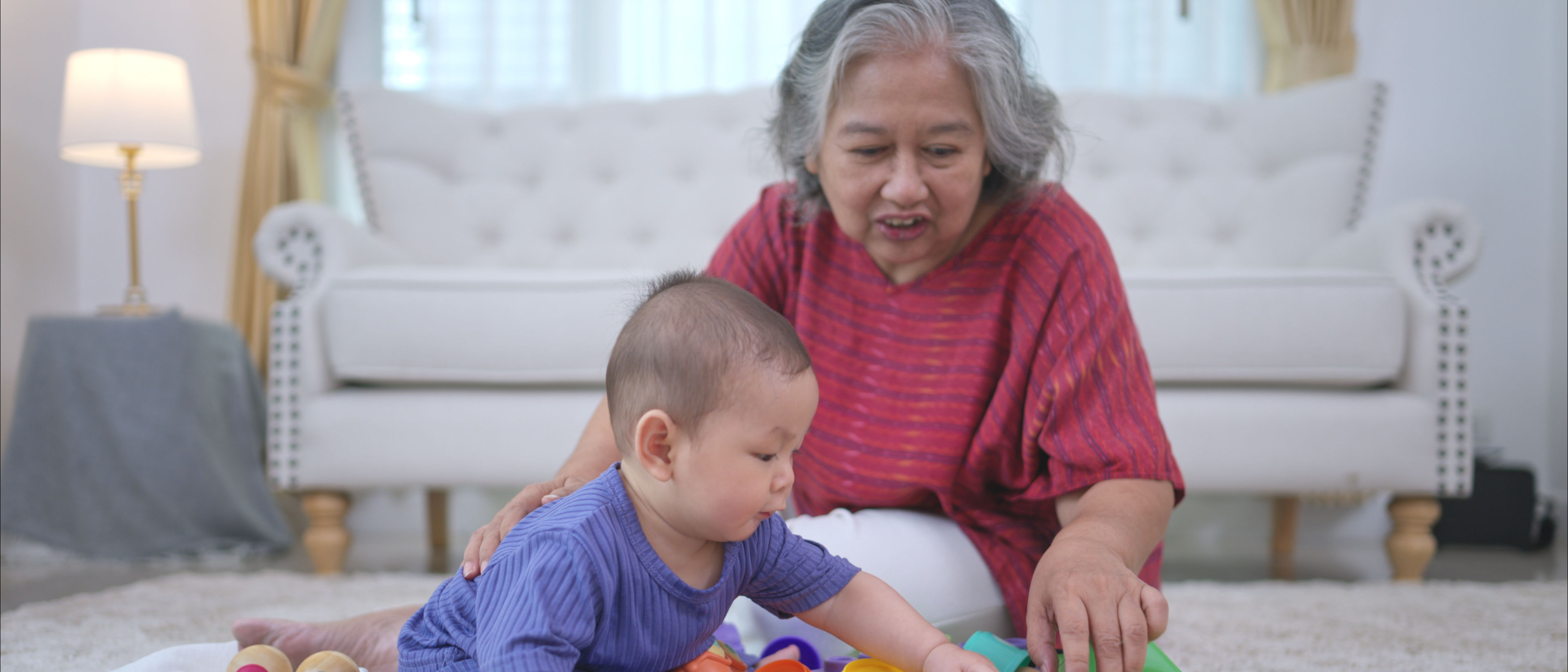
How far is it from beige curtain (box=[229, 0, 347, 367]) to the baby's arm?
249 cm

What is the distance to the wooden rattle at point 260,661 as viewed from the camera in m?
0.94

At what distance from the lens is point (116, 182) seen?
2.84 metres

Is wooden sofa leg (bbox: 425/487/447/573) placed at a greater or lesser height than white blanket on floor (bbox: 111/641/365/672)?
lesser


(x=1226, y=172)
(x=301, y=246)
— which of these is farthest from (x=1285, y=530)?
(x=301, y=246)

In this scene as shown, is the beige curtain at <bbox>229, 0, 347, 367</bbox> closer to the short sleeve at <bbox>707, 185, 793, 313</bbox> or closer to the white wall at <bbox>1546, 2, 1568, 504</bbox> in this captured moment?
the short sleeve at <bbox>707, 185, 793, 313</bbox>

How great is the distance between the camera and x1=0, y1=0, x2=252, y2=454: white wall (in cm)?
256

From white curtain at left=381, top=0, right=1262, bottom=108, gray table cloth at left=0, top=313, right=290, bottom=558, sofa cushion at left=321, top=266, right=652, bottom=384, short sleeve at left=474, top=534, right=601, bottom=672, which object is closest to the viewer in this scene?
short sleeve at left=474, top=534, right=601, bottom=672

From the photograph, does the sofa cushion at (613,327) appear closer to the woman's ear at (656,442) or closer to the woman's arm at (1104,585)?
the woman's arm at (1104,585)

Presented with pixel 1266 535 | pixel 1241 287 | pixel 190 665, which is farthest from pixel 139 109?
pixel 1266 535

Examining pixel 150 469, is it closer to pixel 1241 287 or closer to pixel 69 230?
pixel 69 230

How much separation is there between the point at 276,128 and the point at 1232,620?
282cm

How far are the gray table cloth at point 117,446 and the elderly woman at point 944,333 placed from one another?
4.35ft

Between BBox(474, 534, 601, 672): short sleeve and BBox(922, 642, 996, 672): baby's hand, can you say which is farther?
BBox(922, 642, 996, 672): baby's hand

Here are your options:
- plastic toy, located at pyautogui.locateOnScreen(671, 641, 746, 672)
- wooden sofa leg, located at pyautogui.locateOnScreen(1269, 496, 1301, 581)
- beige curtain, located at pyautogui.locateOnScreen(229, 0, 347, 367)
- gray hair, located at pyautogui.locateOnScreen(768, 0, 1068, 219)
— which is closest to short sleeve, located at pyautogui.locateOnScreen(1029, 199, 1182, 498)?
gray hair, located at pyautogui.locateOnScreen(768, 0, 1068, 219)
